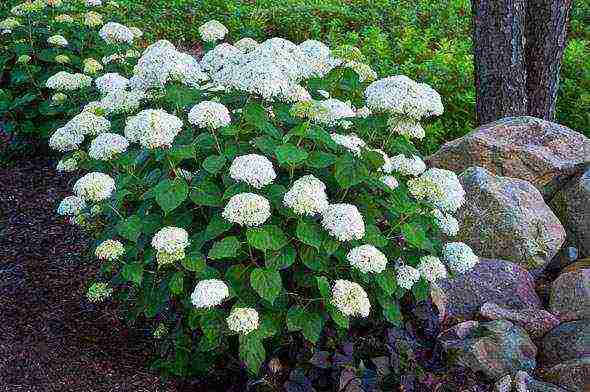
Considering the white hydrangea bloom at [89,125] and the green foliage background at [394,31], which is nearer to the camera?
the white hydrangea bloom at [89,125]

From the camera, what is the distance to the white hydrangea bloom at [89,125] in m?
3.19

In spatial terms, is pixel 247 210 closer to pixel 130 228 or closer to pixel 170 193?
pixel 170 193

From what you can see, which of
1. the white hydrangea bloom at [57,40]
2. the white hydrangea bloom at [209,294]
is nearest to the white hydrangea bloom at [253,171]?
the white hydrangea bloom at [209,294]

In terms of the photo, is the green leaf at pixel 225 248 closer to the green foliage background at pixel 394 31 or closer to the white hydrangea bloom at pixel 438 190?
the white hydrangea bloom at pixel 438 190

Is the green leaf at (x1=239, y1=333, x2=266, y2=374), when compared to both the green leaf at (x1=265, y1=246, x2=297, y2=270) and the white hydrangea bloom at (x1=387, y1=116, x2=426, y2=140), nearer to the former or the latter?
the green leaf at (x1=265, y1=246, x2=297, y2=270)

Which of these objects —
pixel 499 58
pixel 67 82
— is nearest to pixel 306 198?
pixel 67 82

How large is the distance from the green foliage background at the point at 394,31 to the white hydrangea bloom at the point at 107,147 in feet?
12.4

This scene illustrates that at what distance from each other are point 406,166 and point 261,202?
0.74 meters

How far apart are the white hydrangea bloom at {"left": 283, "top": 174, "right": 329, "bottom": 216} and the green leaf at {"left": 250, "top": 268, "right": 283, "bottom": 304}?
251 mm

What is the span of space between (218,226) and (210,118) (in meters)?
0.39

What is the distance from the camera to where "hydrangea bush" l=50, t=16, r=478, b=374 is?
2.71m

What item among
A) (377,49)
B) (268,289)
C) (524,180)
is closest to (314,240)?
(268,289)

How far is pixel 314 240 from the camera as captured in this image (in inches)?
105

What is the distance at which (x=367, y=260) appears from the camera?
268 centimetres
